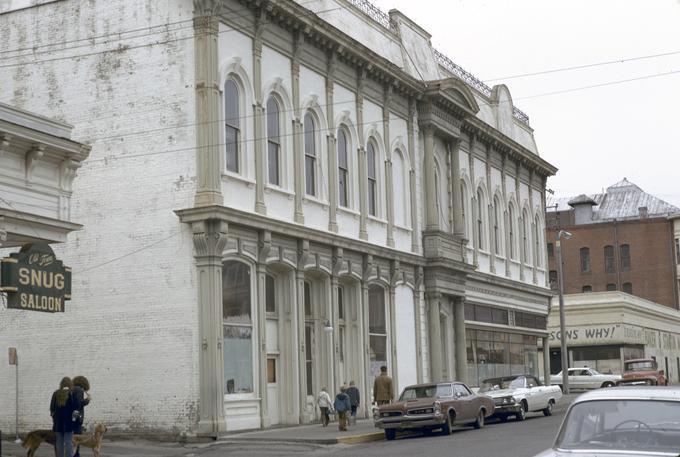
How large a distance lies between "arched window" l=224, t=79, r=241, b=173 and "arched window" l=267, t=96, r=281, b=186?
171 centimetres

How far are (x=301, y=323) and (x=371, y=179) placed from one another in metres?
7.82

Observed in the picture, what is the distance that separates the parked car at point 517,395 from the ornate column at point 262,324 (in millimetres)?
7917

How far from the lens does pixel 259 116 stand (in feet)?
98.5

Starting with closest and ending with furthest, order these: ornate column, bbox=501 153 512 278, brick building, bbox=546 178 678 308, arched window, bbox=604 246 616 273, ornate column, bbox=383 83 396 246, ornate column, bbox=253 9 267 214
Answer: ornate column, bbox=253 9 267 214 < ornate column, bbox=383 83 396 246 < ornate column, bbox=501 153 512 278 < brick building, bbox=546 178 678 308 < arched window, bbox=604 246 616 273

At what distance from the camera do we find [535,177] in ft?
186

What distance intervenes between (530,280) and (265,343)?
28.0 meters

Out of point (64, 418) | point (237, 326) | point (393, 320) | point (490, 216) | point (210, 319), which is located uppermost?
point (490, 216)

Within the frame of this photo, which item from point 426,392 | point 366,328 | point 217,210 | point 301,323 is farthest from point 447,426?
point 366,328

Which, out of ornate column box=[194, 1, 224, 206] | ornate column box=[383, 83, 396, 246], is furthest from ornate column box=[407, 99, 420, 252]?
ornate column box=[194, 1, 224, 206]

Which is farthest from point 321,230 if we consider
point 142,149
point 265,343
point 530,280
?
point 530,280

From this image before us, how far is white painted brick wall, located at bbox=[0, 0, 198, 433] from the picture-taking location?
27.2 m

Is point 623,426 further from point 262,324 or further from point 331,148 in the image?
point 331,148

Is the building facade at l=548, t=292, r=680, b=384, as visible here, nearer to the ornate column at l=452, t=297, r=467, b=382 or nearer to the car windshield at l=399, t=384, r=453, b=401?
the ornate column at l=452, t=297, r=467, b=382

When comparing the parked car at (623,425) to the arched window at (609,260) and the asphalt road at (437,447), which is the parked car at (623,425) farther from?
the arched window at (609,260)
